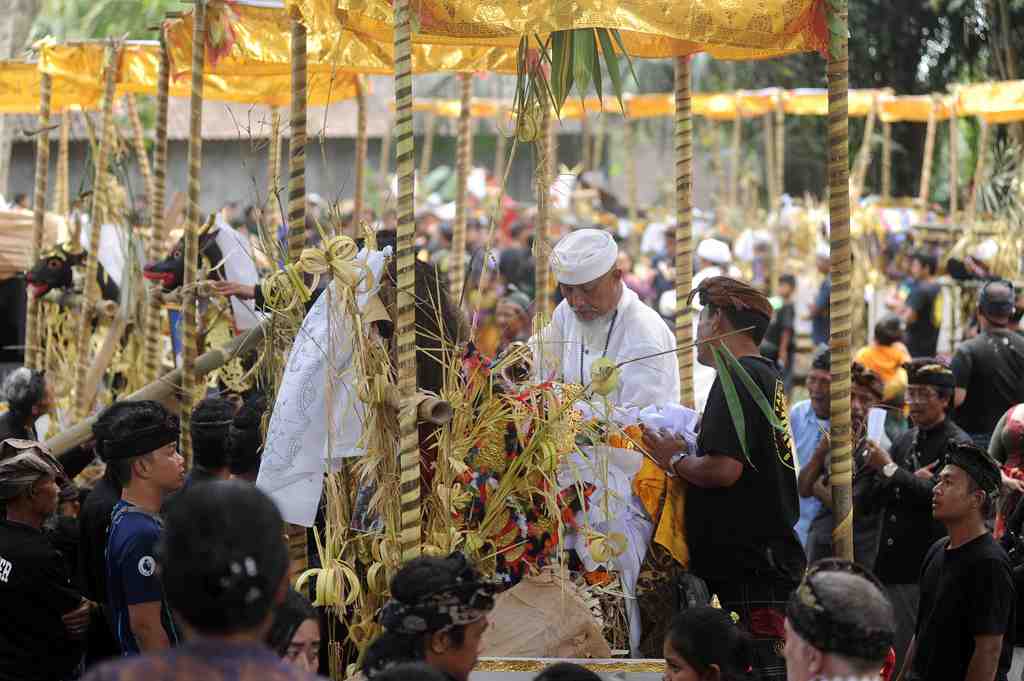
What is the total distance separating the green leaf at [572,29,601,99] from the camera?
4426 mm

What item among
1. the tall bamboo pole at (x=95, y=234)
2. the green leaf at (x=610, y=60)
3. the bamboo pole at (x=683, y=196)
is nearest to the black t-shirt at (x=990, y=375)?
the bamboo pole at (x=683, y=196)

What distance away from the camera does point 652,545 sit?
4602mm

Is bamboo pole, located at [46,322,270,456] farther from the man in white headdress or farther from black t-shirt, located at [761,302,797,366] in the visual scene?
black t-shirt, located at [761,302,797,366]

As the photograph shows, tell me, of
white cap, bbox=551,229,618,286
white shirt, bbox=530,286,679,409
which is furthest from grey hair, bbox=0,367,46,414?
white cap, bbox=551,229,618,286

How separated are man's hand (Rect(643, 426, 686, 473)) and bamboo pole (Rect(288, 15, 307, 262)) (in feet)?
5.01

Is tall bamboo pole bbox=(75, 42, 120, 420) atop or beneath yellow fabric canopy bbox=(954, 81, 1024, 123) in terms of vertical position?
beneath

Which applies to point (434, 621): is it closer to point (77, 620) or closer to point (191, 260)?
point (77, 620)

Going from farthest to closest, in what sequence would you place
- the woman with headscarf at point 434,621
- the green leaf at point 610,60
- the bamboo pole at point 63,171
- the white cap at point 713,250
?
the white cap at point 713,250 → the bamboo pole at point 63,171 → the green leaf at point 610,60 → the woman with headscarf at point 434,621

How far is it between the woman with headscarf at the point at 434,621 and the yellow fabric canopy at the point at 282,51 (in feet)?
11.5

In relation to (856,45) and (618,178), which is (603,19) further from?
(618,178)

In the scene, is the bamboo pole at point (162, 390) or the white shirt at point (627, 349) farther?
the bamboo pole at point (162, 390)

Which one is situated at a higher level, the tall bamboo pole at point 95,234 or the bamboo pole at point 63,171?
the bamboo pole at point 63,171

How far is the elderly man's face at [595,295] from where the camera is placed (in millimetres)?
5207

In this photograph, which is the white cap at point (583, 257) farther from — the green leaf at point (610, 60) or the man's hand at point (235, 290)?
the man's hand at point (235, 290)
